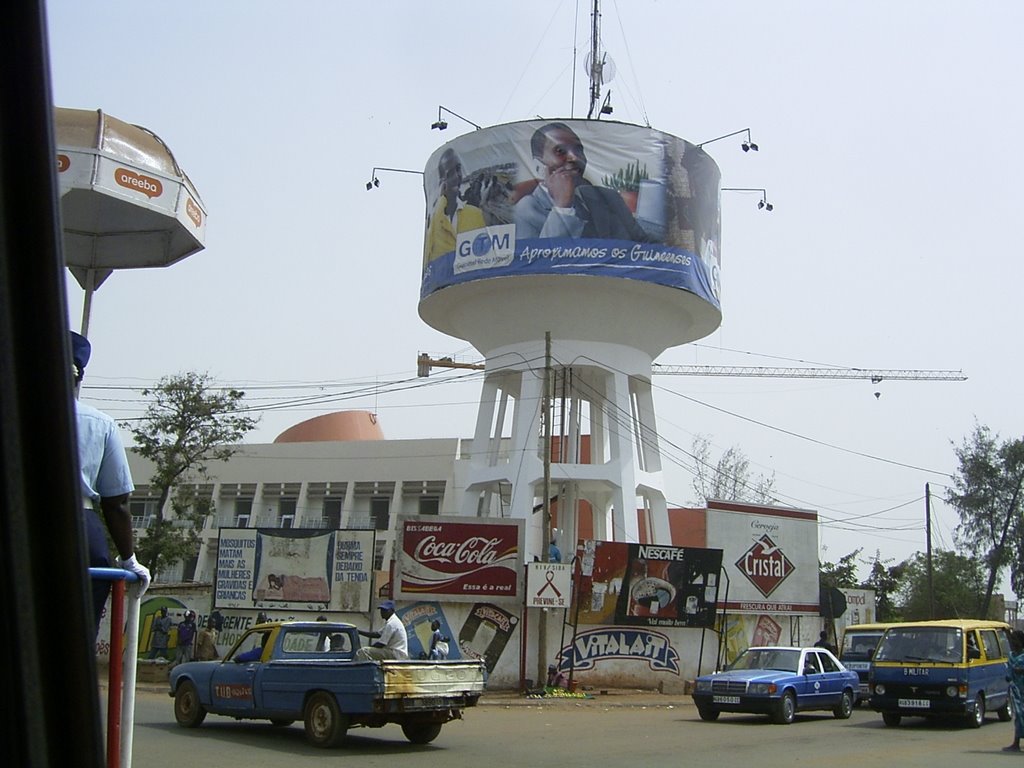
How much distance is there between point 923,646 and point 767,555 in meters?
11.3

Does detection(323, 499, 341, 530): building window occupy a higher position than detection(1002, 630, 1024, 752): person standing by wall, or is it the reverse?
detection(323, 499, 341, 530): building window

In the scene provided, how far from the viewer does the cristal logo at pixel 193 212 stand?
8753mm

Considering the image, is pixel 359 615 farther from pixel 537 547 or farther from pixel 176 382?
pixel 537 547

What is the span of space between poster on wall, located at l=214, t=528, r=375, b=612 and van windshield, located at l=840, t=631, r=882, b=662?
422 inches

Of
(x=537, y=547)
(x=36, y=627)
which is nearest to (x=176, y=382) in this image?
(x=537, y=547)

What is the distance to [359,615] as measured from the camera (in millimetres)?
25078

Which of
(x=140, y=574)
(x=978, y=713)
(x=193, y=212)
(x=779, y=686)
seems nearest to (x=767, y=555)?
(x=978, y=713)

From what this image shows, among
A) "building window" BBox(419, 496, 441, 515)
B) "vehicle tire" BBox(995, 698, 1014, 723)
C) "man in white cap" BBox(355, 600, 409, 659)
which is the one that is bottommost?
"vehicle tire" BBox(995, 698, 1014, 723)

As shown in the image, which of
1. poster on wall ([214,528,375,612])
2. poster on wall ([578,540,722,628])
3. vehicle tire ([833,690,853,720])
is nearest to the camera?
vehicle tire ([833,690,853,720])

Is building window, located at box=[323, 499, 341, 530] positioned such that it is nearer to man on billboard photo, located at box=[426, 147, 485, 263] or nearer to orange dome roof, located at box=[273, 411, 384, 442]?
orange dome roof, located at box=[273, 411, 384, 442]

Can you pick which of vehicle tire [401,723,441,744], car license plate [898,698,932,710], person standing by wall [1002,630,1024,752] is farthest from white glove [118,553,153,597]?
car license plate [898,698,932,710]

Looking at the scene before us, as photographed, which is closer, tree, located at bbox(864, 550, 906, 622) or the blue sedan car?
the blue sedan car

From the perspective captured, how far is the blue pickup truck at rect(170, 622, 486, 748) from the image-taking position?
42.4ft

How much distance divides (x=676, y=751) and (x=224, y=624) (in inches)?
600
